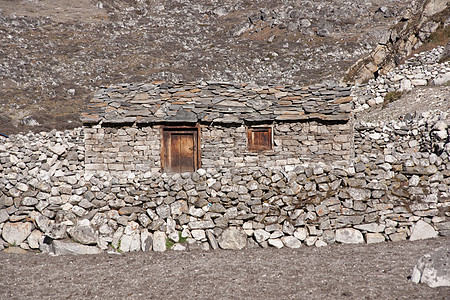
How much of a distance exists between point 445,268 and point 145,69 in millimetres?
34387

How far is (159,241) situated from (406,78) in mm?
22051

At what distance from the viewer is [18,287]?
6586mm

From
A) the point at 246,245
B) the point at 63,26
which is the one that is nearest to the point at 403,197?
the point at 246,245

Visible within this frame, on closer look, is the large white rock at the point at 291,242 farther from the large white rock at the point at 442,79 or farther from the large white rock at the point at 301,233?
the large white rock at the point at 442,79

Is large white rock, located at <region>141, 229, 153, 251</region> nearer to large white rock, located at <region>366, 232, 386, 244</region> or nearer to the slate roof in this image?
large white rock, located at <region>366, 232, 386, 244</region>

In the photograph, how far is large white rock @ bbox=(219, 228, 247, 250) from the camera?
8.09 meters

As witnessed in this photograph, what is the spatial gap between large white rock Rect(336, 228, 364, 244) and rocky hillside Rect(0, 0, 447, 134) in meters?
21.8

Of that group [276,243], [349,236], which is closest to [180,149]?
[276,243]

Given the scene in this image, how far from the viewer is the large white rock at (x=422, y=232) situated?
311 inches

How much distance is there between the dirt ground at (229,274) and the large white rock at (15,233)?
0.38 m

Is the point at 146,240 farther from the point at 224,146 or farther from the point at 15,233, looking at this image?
the point at 224,146

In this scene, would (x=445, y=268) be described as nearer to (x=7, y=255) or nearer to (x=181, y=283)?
(x=181, y=283)

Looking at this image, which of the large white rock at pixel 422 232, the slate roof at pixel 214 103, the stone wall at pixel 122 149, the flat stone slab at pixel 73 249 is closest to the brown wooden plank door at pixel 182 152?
the stone wall at pixel 122 149

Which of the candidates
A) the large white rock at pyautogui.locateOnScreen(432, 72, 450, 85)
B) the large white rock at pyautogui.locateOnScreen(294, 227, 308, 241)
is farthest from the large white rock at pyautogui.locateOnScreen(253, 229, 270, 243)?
the large white rock at pyautogui.locateOnScreen(432, 72, 450, 85)
